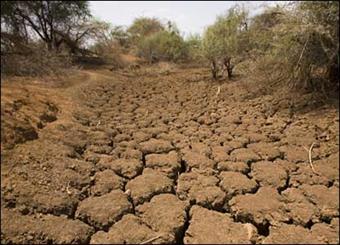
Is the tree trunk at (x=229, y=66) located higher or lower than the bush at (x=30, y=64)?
lower

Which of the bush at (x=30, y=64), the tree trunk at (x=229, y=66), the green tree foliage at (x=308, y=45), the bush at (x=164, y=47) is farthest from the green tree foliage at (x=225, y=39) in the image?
the bush at (x=164, y=47)

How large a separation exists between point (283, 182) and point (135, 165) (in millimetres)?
1088

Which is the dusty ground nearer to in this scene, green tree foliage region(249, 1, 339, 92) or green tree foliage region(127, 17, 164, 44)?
green tree foliage region(249, 1, 339, 92)

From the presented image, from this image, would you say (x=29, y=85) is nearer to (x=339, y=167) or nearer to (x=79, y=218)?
(x=79, y=218)

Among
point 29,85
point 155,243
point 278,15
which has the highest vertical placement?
point 278,15

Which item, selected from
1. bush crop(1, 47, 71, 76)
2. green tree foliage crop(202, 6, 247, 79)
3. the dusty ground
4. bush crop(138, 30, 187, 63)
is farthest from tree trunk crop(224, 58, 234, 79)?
bush crop(138, 30, 187, 63)

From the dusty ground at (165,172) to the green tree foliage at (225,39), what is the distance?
1.69 meters

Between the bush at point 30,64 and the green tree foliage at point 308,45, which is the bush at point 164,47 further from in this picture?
the green tree foliage at point 308,45

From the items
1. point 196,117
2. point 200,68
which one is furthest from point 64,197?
point 200,68

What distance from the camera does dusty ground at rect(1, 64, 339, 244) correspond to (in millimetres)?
2176

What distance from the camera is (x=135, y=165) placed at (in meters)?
3.03

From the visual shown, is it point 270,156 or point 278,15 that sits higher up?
point 278,15

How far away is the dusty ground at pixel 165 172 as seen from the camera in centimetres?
218

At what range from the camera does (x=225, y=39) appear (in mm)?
6359
